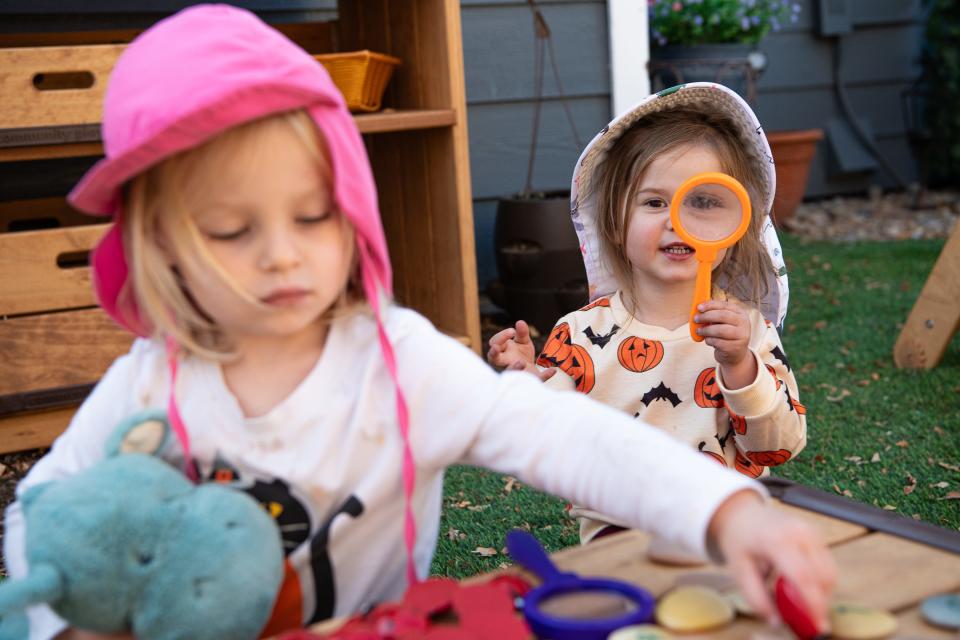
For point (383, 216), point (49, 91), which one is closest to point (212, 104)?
point (49, 91)

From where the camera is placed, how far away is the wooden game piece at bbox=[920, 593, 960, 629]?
934 mm

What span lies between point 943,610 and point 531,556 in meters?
0.41

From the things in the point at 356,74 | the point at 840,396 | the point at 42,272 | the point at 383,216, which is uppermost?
the point at 356,74

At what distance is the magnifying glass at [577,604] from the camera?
0.96 metres

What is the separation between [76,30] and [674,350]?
2.94m

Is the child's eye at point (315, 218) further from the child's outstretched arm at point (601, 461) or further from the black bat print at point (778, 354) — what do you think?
the black bat print at point (778, 354)

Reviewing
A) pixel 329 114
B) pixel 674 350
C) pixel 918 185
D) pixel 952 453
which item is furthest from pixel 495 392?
pixel 918 185

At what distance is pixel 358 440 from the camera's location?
3.97 ft

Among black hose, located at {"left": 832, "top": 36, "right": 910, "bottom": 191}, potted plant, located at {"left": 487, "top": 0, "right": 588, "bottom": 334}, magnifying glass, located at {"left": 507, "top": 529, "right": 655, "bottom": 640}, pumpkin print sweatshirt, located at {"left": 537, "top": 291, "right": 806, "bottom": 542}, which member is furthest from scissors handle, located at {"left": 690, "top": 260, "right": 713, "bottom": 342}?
black hose, located at {"left": 832, "top": 36, "right": 910, "bottom": 191}

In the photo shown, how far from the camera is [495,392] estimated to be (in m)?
1.17

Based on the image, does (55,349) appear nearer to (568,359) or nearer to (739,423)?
(568,359)

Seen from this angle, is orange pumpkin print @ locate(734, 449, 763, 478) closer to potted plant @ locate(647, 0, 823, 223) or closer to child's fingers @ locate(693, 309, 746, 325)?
child's fingers @ locate(693, 309, 746, 325)

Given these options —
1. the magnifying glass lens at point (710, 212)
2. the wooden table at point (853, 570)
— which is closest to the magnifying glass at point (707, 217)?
the magnifying glass lens at point (710, 212)

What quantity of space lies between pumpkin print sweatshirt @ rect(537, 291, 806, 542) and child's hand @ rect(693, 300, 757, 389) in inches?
1.0
